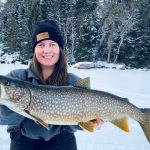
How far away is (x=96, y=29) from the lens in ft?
129

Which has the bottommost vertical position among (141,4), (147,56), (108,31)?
(147,56)

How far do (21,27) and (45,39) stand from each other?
40.4 meters

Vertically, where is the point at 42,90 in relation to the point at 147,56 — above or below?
above

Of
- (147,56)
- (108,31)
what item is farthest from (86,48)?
(147,56)

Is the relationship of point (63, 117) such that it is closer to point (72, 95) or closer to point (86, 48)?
point (72, 95)

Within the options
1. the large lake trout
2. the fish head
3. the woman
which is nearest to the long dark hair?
the woman

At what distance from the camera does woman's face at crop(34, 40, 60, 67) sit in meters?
3.35

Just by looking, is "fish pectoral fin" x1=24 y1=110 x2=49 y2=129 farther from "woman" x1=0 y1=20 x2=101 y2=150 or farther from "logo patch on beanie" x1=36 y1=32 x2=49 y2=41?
"logo patch on beanie" x1=36 y1=32 x2=49 y2=41

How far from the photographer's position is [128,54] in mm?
39625

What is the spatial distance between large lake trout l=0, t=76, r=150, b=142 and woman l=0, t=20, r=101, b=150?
146 millimetres

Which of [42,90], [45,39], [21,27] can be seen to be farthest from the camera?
[21,27]

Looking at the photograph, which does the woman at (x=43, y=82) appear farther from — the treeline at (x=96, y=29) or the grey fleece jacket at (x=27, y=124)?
the treeline at (x=96, y=29)

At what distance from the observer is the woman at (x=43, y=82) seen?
321 centimetres

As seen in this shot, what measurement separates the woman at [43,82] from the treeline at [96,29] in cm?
3333
